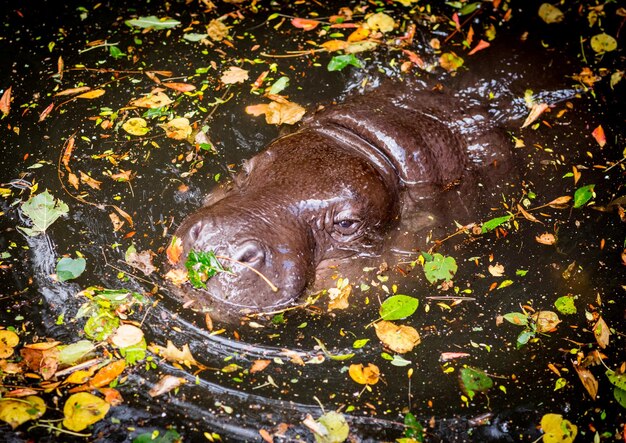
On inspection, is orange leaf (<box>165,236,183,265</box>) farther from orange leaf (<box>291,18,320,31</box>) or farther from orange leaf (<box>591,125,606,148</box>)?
orange leaf (<box>591,125,606,148</box>)

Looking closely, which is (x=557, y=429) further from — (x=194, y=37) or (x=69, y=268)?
(x=194, y=37)

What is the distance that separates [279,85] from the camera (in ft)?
22.8

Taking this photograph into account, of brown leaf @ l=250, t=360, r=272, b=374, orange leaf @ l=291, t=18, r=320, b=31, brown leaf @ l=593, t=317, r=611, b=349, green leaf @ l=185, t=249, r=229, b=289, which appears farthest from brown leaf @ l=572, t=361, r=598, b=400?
orange leaf @ l=291, t=18, r=320, b=31

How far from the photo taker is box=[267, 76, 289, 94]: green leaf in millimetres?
6898

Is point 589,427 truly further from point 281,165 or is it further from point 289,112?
point 289,112

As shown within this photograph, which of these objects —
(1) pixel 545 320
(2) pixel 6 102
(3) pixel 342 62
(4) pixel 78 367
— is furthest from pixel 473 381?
(2) pixel 6 102

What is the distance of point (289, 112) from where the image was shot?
6621 millimetres

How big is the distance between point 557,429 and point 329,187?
9.94ft

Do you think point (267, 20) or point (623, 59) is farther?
point (267, 20)

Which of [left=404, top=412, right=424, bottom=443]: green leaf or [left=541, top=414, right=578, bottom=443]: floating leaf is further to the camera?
[left=541, top=414, right=578, bottom=443]: floating leaf

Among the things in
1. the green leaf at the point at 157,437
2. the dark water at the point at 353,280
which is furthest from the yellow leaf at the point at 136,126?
the green leaf at the point at 157,437

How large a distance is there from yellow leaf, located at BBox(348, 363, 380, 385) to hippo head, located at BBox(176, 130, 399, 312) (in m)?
0.88

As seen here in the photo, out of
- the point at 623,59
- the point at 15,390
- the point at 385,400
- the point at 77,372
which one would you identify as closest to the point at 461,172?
the point at 385,400

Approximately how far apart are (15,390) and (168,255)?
1683 mm
